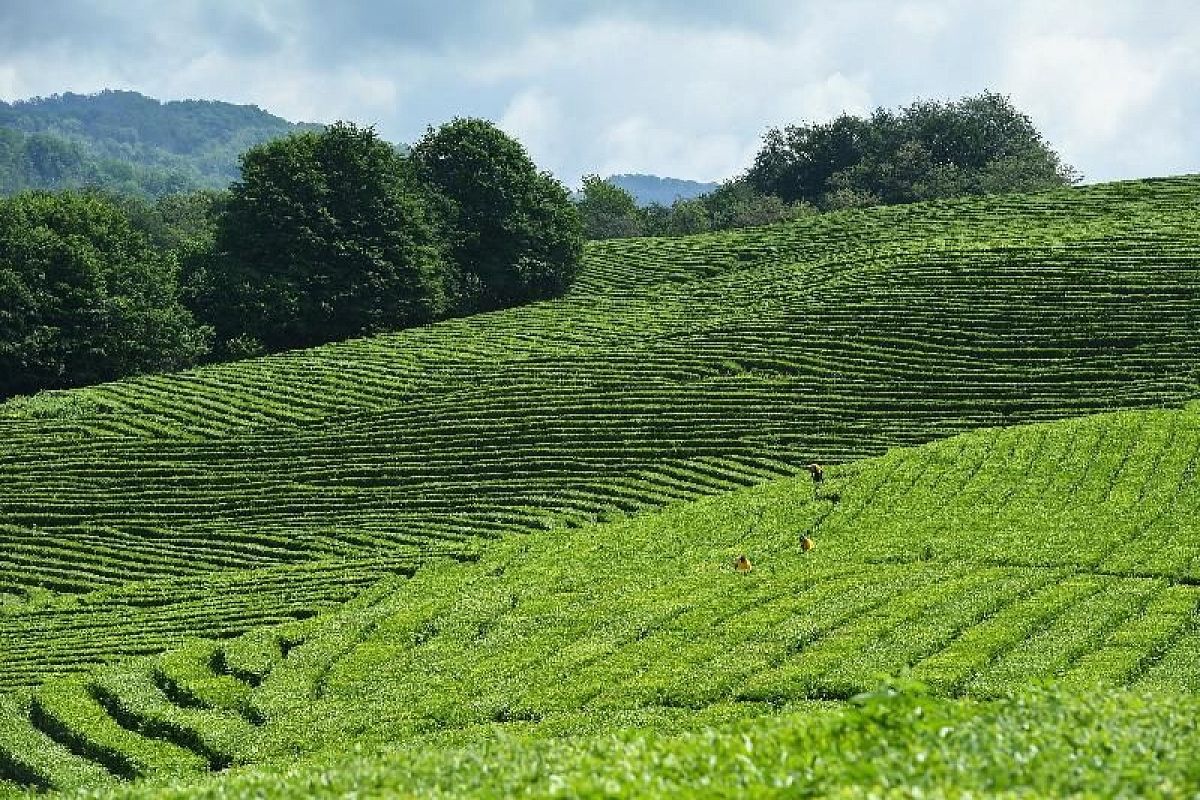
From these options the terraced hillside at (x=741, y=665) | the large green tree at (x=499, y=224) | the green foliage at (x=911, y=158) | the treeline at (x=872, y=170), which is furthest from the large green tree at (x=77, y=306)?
the green foliage at (x=911, y=158)

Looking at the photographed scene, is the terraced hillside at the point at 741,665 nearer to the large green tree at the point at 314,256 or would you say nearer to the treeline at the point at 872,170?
the large green tree at the point at 314,256

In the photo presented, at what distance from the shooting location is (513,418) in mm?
49438

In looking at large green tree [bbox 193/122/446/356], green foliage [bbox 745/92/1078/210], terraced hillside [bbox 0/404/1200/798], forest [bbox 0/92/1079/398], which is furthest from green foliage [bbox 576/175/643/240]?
terraced hillside [bbox 0/404/1200/798]

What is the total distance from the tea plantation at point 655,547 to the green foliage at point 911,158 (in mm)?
42204

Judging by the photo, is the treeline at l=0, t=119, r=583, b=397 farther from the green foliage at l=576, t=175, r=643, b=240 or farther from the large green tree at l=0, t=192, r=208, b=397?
the green foliage at l=576, t=175, r=643, b=240

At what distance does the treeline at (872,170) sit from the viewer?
374 ft

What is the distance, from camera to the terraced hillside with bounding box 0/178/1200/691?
37312 mm

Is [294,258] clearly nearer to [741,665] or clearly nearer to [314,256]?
[314,256]

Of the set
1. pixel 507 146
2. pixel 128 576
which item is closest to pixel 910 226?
A: pixel 507 146

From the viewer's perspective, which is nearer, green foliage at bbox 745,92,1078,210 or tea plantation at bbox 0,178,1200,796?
tea plantation at bbox 0,178,1200,796

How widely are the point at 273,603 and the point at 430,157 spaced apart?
185 ft

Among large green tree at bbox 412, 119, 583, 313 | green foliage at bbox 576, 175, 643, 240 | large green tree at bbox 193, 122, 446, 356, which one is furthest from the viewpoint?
green foliage at bbox 576, 175, 643, 240

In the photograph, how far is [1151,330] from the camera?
5269cm

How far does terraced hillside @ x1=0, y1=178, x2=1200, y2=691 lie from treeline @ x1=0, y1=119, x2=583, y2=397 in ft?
23.9
